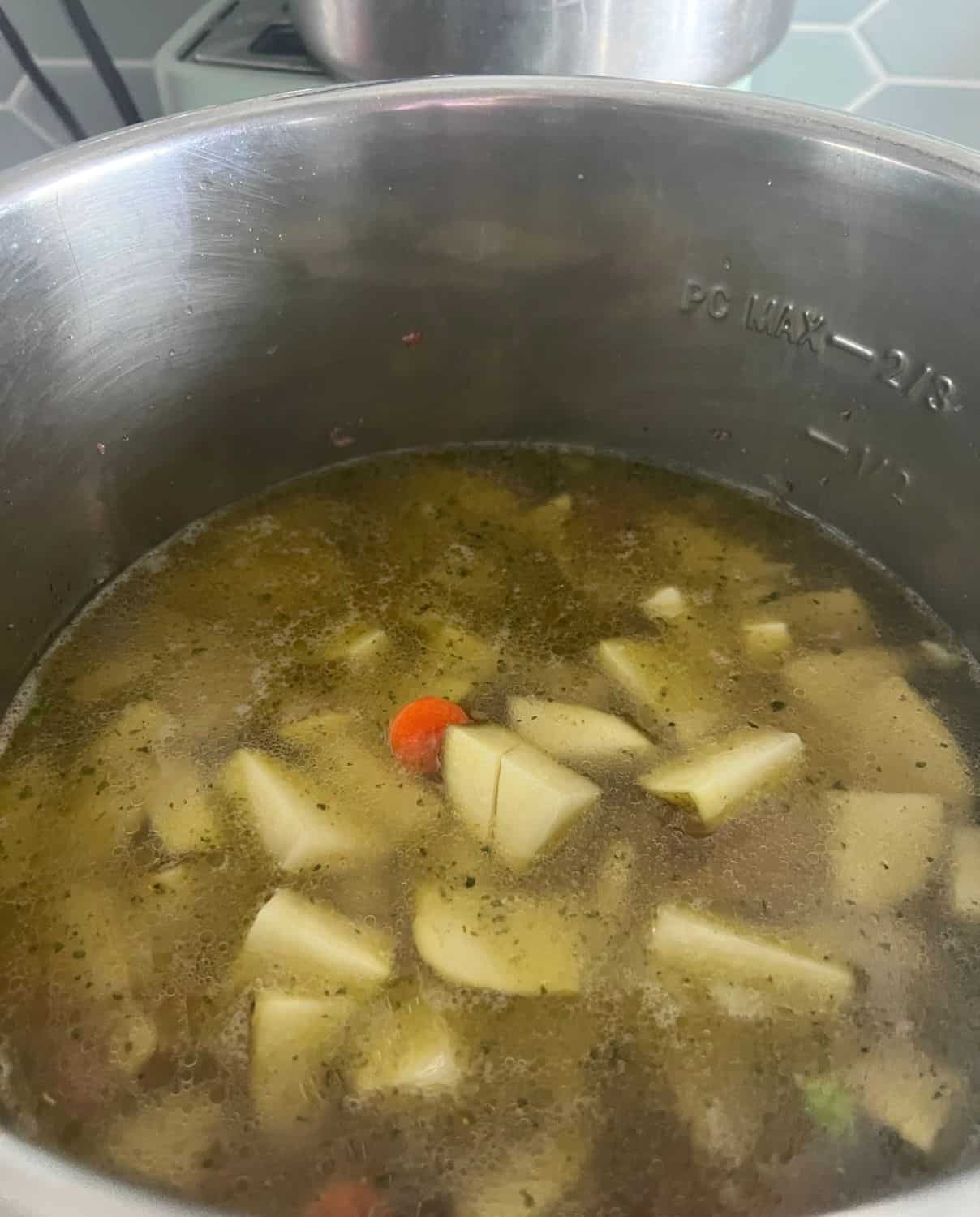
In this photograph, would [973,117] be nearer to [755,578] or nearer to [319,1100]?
[755,578]

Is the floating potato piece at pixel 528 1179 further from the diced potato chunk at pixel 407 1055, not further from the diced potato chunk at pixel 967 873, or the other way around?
the diced potato chunk at pixel 967 873

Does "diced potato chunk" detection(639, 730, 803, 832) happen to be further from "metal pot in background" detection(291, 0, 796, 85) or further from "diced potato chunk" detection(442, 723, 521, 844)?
"metal pot in background" detection(291, 0, 796, 85)

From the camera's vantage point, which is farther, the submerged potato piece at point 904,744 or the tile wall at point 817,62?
the tile wall at point 817,62

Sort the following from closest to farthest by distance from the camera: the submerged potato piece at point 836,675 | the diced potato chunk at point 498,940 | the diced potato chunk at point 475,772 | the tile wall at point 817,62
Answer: the diced potato chunk at point 498,940 < the diced potato chunk at point 475,772 < the submerged potato piece at point 836,675 < the tile wall at point 817,62

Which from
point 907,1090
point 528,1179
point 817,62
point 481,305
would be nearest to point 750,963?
point 907,1090

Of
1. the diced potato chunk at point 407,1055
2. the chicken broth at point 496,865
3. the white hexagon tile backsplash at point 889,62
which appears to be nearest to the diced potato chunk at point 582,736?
the chicken broth at point 496,865

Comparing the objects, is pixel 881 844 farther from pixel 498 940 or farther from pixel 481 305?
pixel 481 305

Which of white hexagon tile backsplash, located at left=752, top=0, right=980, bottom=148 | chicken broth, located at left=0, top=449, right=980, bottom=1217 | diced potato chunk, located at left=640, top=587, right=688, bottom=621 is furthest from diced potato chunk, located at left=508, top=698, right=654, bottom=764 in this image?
white hexagon tile backsplash, located at left=752, top=0, right=980, bottom=148
